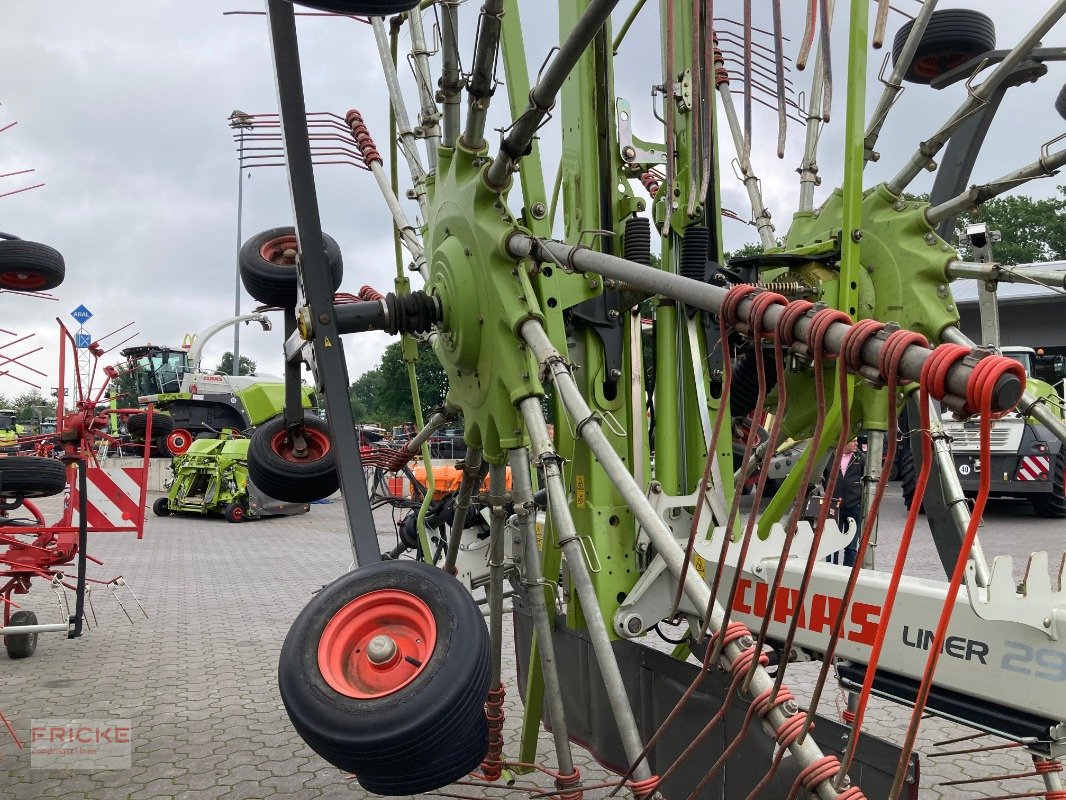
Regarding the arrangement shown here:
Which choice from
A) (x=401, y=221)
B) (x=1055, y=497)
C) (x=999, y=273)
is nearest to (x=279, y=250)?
(x=401, y=221)

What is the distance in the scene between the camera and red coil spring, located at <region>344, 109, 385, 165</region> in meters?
4.87

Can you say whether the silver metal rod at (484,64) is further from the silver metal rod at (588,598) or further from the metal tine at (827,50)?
the metal tine at (827,50)

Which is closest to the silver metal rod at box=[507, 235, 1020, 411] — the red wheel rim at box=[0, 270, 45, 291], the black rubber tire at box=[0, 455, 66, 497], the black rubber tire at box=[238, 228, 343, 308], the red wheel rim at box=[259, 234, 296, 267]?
the black rubber tire at box=[238, 228, 343, 308]

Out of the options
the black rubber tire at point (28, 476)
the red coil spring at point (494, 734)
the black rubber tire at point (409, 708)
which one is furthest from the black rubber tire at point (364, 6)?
the black rubber tire at point (28, 476)

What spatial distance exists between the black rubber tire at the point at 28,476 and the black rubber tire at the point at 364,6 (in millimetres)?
5176

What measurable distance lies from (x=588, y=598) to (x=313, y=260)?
1.66m

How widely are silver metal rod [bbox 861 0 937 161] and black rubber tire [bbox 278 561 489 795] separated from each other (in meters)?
2.74

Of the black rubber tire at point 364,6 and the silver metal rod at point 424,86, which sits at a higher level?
the silver metal rod at point 424,86

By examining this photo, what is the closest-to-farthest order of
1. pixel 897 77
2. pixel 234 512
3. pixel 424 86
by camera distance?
A: pixel 897 77, pixel 424 86, pixel 234 512

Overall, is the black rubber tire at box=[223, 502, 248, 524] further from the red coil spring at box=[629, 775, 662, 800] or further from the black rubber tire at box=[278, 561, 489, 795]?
the red coil spring at box=[629, 775, 662, 800]

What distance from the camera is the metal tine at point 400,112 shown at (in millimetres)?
4551

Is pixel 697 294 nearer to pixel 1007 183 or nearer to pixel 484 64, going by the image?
pixel 484 64

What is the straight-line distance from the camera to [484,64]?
271cm

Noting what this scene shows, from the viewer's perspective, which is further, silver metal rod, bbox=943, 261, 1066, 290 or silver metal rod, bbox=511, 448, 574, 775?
silver metal rod, bbox=943, 261, 1066, 290
